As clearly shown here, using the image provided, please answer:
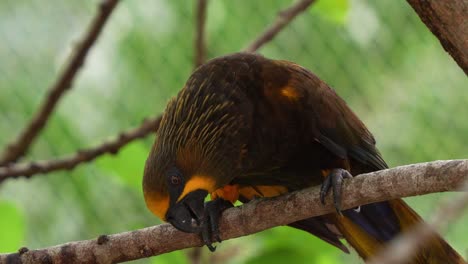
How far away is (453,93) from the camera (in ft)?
7.80

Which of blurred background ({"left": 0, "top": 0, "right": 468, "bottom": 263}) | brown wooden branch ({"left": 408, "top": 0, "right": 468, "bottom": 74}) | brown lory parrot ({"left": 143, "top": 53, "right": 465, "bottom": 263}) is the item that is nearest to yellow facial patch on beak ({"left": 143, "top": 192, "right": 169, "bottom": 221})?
brown lory parrot ({"left": 143, "top": 53, "right": 465, "bottom": 263})

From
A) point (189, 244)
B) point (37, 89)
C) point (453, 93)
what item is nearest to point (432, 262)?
point (189, 244)

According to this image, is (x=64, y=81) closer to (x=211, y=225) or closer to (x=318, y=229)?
(x=211, y=225)

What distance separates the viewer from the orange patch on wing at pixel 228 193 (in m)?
1.64

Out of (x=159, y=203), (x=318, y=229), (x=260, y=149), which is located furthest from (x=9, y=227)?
(x=318, y=229)

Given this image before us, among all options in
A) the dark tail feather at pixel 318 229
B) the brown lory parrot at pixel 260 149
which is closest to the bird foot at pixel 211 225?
the brown lory parrot at pixel 260 149

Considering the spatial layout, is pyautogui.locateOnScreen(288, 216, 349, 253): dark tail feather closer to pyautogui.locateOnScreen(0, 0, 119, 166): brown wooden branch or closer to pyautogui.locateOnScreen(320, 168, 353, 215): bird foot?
pyautogui.locateOnScreen(320, 168, 353, 215): bird foot

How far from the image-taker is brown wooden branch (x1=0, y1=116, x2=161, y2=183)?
5.79 ft

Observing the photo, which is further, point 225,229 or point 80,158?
point 80,158

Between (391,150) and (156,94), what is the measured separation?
85 cm

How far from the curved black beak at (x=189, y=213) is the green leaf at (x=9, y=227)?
0.47 m

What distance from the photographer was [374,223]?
1.67m

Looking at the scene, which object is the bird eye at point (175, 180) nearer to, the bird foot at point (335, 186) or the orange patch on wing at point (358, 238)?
the bird foot at point (335, 186)

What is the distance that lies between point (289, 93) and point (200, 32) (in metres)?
0.42
